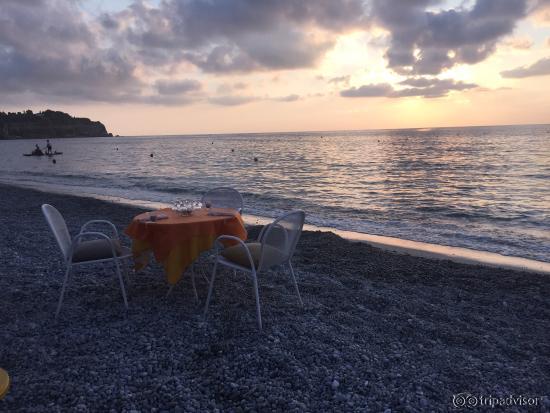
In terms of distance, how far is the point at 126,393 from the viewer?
3.10 meters

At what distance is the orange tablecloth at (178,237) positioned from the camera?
4.72 meters

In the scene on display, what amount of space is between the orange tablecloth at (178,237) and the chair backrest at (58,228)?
2.39 ft

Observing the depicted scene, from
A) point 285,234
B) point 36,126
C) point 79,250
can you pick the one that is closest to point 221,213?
point 285,234

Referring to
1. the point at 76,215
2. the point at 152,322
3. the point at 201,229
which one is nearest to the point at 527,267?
the point at 201,229

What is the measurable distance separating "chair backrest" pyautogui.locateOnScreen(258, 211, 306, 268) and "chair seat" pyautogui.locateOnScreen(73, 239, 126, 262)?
174cm

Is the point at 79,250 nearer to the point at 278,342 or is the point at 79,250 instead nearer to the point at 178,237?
the point at 178,237

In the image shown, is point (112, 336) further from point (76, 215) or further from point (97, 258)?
point (76, 215)

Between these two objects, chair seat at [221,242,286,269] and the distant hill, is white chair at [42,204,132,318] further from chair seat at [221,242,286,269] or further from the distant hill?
the distant hill

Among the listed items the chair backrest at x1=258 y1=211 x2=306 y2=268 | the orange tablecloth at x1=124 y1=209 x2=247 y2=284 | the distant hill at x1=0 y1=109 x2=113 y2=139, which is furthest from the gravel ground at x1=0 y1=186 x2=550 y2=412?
the distant hill at x1=0 y1=109 x2=113 y2=139

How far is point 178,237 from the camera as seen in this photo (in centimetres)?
473

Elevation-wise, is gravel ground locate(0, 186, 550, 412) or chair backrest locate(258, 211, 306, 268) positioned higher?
chair backrest locate(258, 211, 306, 268)

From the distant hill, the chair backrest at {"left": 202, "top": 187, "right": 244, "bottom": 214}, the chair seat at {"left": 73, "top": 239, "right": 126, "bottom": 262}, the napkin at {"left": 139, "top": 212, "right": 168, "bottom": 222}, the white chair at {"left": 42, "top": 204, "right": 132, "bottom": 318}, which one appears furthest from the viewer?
the distant hill

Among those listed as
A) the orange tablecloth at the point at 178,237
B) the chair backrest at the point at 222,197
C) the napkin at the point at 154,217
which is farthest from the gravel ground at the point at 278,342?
the chair backrest at the point at 222,197

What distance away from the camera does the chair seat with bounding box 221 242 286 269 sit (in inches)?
176
